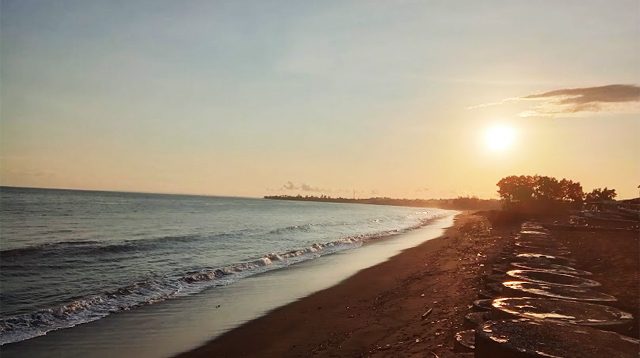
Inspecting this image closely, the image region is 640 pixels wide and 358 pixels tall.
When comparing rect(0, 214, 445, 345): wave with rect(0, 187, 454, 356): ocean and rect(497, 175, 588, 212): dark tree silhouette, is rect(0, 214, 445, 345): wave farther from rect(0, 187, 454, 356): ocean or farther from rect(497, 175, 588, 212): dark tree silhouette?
rect(497, 175, 588, 212): dark tree silhouette

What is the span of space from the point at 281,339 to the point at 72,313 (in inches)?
228

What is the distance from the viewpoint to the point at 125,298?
13.4 m

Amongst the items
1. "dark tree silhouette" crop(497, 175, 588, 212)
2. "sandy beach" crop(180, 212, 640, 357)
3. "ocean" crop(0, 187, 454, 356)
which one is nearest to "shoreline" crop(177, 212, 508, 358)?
"sandy beach" crop(180, 212, 640, 357)

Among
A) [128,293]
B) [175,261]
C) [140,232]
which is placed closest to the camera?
[128,293]

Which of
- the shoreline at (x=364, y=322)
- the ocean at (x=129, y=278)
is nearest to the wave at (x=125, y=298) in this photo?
the ocean at (x=129, y=278)

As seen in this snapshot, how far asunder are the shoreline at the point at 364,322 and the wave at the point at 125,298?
3.90 metres

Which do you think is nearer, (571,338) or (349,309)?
(571,338)

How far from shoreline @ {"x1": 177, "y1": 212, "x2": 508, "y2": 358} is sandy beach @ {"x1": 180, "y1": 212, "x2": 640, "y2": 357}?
0.02 m

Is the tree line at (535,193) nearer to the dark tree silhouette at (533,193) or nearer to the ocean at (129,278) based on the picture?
the dark tree silhouette at (533,193)

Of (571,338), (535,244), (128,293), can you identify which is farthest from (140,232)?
(571,338)

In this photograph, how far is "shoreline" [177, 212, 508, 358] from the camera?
27.8ft

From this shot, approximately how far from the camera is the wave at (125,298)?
1034cm

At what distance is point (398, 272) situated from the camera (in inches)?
764

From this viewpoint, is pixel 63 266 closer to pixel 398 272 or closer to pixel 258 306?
pixel 258 306
